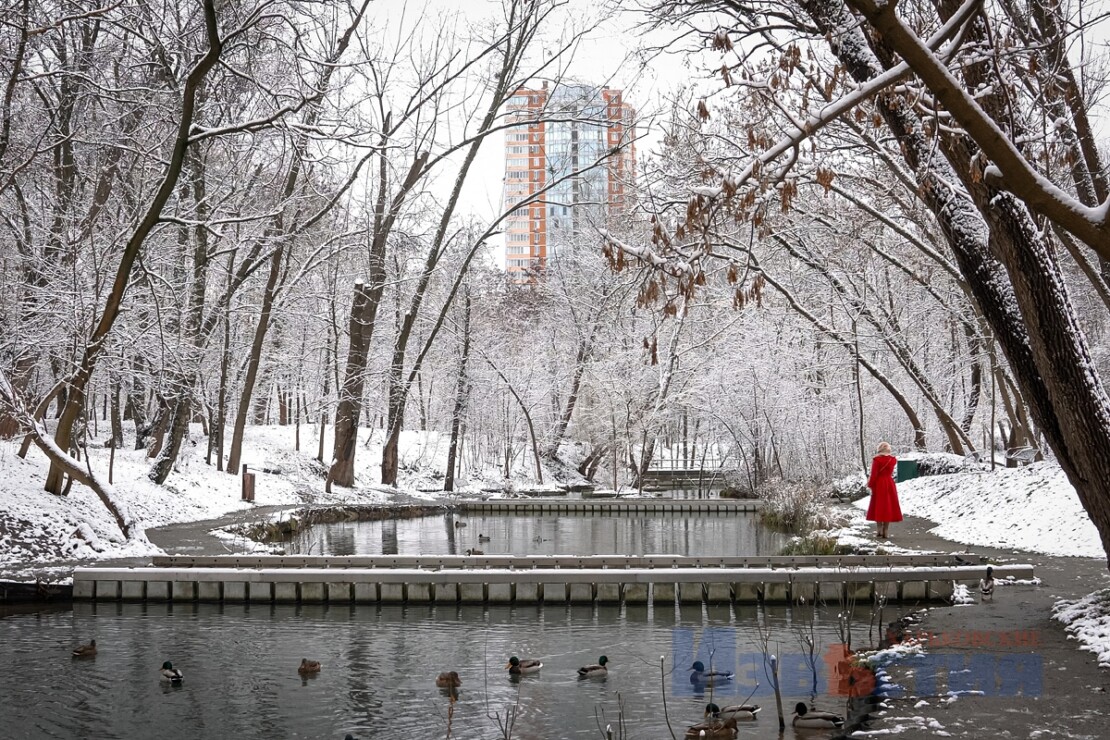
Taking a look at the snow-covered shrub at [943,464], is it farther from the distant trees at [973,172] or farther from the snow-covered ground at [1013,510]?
the distant trees at [973,172]

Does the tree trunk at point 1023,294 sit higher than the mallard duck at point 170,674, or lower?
higher

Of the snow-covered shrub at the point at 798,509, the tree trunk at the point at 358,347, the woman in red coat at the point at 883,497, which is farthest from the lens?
the tree trunk at the point at 358,347

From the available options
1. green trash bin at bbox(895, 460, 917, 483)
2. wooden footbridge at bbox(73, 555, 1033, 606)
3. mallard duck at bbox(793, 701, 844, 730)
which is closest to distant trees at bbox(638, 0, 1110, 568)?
mallard duck at bbox(793, 701, 844, 730)

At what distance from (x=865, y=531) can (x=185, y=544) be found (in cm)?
1198

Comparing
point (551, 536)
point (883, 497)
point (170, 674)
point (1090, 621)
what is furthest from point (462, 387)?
point (1090, 621)

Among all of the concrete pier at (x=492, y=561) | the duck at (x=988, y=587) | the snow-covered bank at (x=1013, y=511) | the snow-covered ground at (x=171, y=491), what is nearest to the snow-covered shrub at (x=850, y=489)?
the snow-covered bank at (x=1013, y=511)

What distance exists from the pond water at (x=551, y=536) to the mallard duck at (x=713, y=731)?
11.0 m

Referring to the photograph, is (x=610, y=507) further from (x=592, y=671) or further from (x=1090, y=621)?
(x=1090, y=621)

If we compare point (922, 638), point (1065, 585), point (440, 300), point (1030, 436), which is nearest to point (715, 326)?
point (440, 300)

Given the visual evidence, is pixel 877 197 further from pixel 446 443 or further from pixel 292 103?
pixel 446 443

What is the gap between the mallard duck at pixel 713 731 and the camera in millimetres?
6652

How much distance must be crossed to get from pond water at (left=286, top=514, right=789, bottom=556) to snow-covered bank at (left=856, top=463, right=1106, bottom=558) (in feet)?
11.0

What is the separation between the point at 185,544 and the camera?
16.0 meters

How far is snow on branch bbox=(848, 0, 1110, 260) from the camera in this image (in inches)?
188
